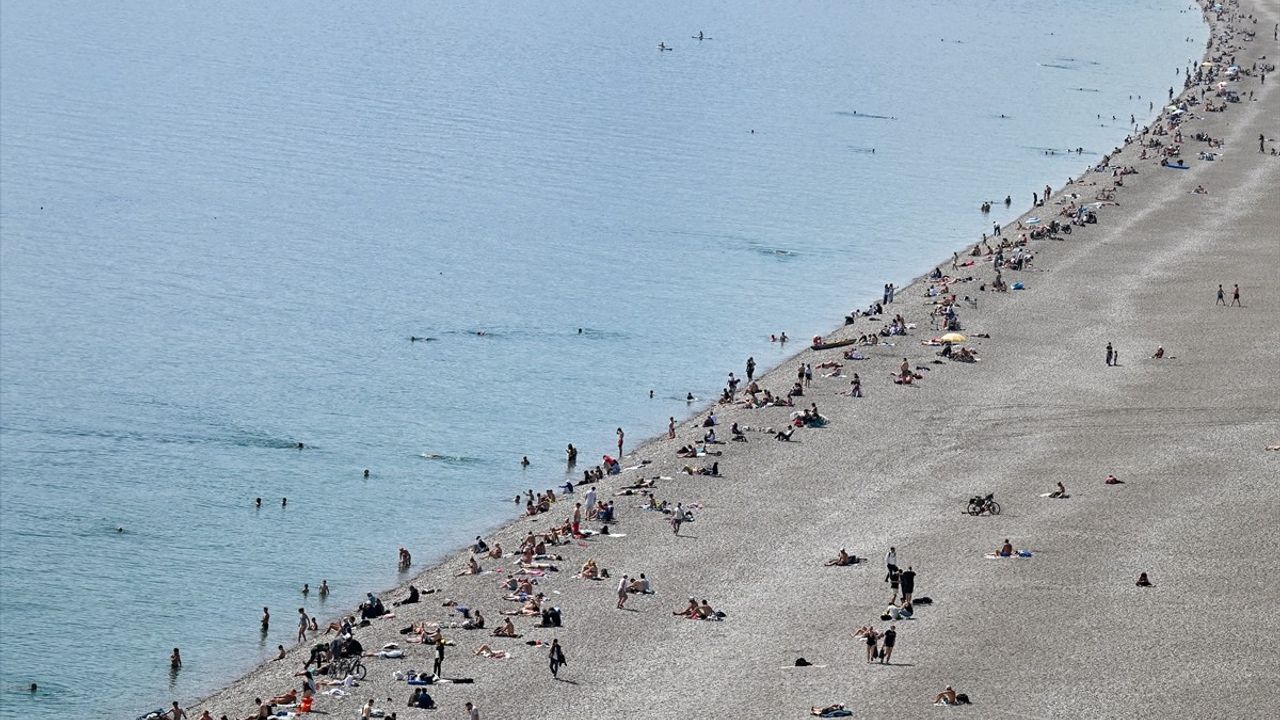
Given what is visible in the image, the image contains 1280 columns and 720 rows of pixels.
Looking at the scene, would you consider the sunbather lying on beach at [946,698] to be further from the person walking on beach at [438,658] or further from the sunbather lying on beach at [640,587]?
the person walking on beach at [438,658]

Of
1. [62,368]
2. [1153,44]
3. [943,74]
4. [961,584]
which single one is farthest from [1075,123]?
[961,584]

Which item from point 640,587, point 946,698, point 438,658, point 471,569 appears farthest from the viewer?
point 471,569

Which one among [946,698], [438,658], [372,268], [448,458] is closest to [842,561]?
[946,698]

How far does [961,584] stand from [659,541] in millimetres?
8895

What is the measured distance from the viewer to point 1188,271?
2975 inches

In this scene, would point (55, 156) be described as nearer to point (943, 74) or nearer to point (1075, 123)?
point (1075, 123)

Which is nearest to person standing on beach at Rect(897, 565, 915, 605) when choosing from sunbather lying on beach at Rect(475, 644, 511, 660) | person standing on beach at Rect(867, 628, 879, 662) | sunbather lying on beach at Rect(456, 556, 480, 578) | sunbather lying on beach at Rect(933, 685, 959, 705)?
person standing on beach at Rect(867, 628, 879, 662)

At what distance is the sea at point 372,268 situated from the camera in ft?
161

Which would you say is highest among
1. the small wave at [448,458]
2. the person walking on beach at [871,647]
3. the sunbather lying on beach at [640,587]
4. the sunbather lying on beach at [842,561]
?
the small wave at [448,458]

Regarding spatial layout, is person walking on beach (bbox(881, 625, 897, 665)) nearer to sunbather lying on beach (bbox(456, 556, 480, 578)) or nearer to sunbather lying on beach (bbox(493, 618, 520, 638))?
sunbather lying on beach (bbox(493, 618, 520, 638))

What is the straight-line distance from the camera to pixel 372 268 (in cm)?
8262

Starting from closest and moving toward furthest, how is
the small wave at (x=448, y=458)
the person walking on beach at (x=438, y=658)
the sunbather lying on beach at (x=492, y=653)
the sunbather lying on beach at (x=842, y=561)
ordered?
the person walking on beach at (x=438, y=658) → the sunbather lying on beach at (x=492, y=653) → the sunbather lying on beach at (x=842, y=561) → the small wave at (x=448, y=458)

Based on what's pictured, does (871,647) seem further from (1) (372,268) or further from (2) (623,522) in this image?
(1) (372,268)

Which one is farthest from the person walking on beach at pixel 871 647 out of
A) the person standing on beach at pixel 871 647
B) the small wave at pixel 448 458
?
the small wave at pixel 448 458
